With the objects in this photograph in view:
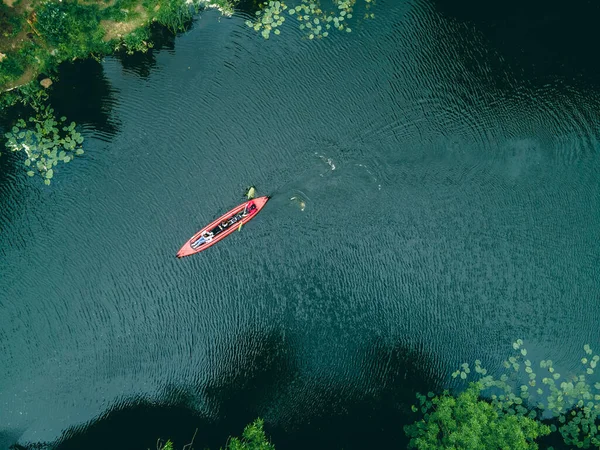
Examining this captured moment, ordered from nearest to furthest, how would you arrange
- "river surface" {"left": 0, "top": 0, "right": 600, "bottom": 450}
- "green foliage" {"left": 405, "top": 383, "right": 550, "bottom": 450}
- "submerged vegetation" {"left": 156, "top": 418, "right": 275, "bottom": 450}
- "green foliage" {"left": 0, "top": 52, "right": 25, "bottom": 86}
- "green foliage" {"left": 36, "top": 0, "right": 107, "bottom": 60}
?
"green foliage" {"left": 405, "top": 383, "right": 550, "bottom": 450} < "submerged vegetation" {"left": 156, "top": 418, "right": 275, "bottom": 450} < "green foliage" {"left": 36, "top": 0, "right": 107, "bottom": 60} < "green foliage" {"left": 0, "top": 52, "right": 25, "bottom": 86} < "river surface" {"left": 0, "top": 0, "right": 600, "bottom": 450}

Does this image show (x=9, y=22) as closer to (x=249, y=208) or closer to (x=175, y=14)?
(x=175, y=14)

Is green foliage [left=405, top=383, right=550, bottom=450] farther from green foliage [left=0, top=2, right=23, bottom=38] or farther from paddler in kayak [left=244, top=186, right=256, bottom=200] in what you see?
green foliage [left=0, top=2, right=23, bottom=38]

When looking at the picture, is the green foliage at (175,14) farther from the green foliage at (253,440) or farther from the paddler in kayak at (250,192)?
the green foliage at (253,440)

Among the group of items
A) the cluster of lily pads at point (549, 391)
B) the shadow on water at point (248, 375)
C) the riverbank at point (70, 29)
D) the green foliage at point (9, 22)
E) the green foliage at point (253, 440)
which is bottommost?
the cluster of lily pads at point (549, 391)

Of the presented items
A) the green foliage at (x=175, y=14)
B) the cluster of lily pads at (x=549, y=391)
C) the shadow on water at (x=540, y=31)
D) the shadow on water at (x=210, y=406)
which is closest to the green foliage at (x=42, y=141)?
the green foliage at (x=175, y=14)

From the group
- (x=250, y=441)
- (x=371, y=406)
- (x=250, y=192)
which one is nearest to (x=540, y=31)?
(x=250, y=192)

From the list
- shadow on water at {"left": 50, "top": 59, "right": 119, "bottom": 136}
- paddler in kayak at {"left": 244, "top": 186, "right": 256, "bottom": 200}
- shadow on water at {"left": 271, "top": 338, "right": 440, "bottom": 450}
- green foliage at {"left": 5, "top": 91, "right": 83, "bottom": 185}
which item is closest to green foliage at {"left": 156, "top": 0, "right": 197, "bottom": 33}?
shadow on water at {"left": 50, "top": 59, "right": 119, "bottom": 136}
